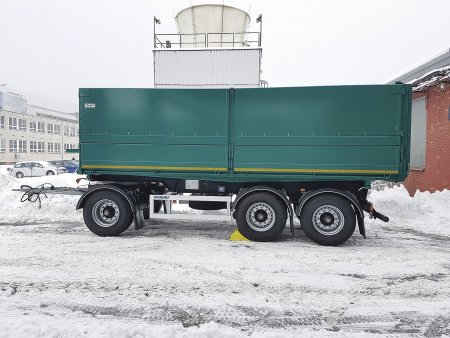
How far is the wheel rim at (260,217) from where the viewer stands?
696 cm

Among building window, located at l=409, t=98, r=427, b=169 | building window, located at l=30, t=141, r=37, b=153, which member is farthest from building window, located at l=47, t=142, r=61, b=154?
building window, located at l=409, t=98, r=427, b=169

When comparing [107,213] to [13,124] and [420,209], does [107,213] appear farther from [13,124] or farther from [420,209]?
[13,124]

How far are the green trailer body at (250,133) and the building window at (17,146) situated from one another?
4804 cm

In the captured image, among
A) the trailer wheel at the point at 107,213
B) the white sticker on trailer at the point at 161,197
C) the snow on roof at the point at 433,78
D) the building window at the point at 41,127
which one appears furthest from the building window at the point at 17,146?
the snow on roof at the point at 433,78

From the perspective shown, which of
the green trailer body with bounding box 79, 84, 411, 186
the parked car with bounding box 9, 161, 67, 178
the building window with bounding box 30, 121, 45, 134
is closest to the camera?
the green trailer body with bounding box 79, 84, 411, 186

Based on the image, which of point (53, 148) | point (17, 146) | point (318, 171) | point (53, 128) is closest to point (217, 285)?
point (318, 171)

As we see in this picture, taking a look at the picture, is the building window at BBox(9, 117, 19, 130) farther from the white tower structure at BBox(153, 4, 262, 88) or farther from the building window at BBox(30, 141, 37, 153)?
the white tower structure at BBox(153, 4, 262, 88)

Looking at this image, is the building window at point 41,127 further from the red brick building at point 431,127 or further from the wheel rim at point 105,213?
the red brick building at point 431,127

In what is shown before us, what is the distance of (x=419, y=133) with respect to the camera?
13188 millimetres

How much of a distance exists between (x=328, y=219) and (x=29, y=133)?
55249mm

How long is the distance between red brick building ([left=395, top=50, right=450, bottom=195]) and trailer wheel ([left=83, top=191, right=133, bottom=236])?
10.5 meters

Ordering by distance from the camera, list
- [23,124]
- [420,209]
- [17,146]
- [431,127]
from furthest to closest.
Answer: [23,124] → [17,146] → [431,127] → [420,209]

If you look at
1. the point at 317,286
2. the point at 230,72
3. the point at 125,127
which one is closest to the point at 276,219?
the point at 317,286

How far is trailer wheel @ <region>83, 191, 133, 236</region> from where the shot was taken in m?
7.41
